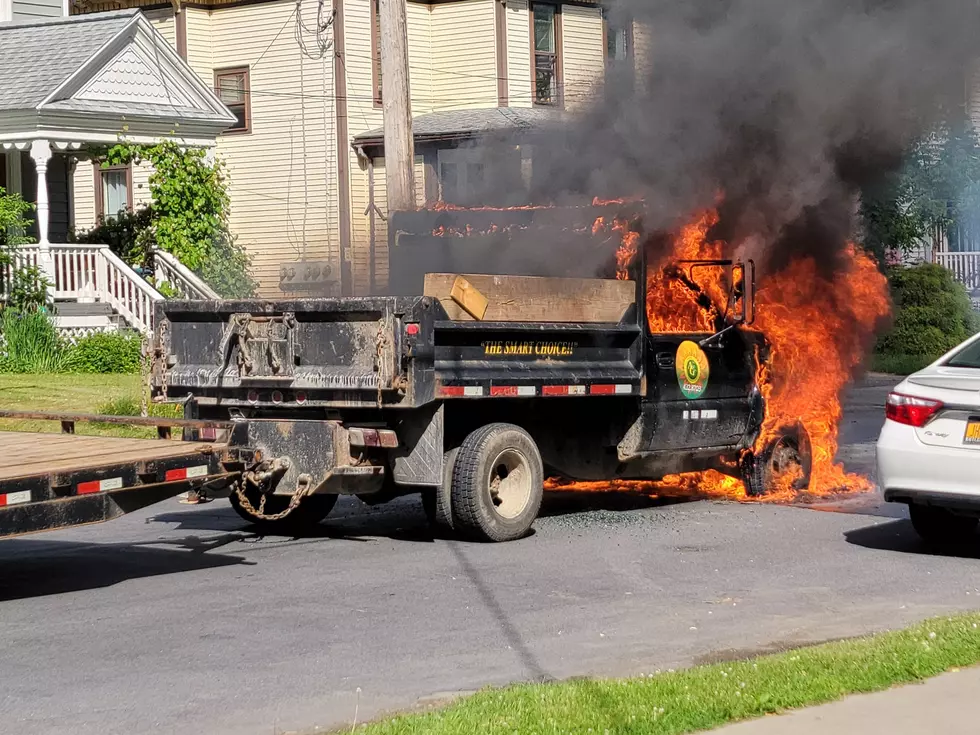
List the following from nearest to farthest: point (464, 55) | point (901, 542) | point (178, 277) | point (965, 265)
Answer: point (901, 542) < point (178, 277) < point (464, 55) < point (965, 265)

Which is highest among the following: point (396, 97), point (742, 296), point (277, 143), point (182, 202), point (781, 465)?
point (277, 143)

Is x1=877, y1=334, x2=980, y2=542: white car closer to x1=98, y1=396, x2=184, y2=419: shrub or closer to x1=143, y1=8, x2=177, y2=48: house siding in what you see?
x1=98, y1=396, x2=184, y2=419: shrub

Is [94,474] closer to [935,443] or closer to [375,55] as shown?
[935,443]

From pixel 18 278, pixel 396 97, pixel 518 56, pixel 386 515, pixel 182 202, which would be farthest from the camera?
pixel 518 56

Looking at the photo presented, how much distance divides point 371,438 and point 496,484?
1136mm

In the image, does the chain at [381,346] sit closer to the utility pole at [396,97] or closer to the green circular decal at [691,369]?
the green circular decal at [691,369]

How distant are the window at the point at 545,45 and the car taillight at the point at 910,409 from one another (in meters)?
21.6

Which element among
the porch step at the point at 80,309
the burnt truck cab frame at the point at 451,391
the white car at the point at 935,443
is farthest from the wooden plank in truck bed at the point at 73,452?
the porch step at the point at 80,309

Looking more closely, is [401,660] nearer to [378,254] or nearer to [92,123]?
[92,123]

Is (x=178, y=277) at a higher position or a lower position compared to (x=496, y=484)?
higher

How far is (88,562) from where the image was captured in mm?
9695

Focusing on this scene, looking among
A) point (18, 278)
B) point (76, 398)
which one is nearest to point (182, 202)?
point (18, 278)

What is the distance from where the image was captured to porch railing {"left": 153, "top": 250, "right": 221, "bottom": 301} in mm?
23234

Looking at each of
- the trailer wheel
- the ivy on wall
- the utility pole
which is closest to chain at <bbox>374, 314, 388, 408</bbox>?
the trailer wheel
